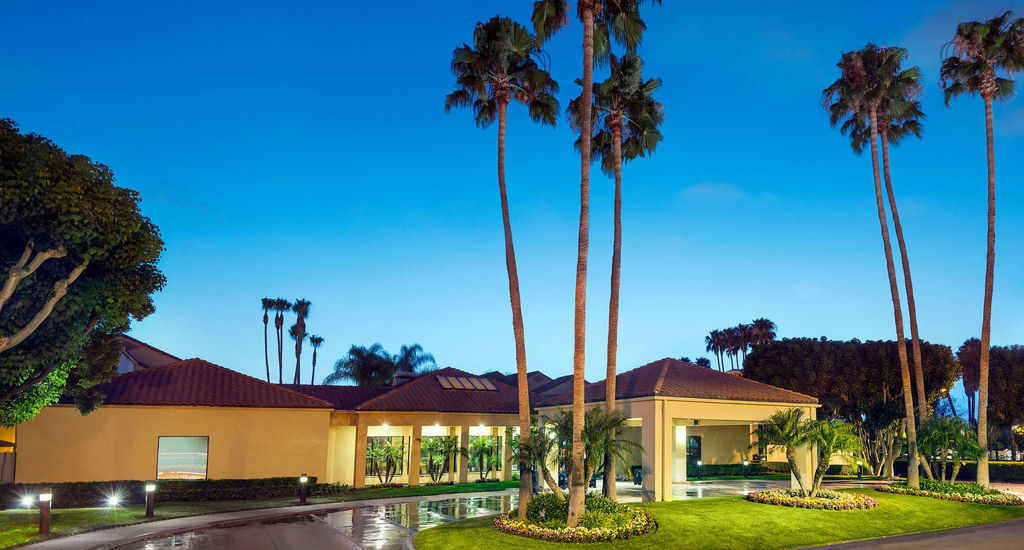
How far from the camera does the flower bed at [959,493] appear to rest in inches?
987

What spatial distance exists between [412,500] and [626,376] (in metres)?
10.0

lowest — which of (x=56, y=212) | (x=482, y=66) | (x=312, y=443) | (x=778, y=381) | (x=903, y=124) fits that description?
(x=312, y=443)

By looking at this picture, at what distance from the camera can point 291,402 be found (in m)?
30.7

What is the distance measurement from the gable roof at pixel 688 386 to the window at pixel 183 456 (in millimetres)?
15129

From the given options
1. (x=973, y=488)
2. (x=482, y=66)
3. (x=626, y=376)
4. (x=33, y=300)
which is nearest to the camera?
(x=33, y=300)

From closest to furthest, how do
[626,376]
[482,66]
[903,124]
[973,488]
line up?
[482,66], [973,488], [626,376], [903,124]

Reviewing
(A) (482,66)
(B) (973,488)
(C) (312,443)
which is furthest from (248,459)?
(B) (973,488)

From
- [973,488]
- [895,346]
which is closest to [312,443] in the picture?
[973,488]

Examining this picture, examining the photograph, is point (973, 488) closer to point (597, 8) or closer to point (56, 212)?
point (597, 8)

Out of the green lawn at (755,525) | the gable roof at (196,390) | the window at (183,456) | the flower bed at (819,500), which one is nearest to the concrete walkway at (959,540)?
the green lawn at (755,525)

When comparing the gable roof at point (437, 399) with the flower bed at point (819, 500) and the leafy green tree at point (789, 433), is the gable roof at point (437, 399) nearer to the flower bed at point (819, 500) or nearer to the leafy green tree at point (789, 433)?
the flower bed at point (819, 500)

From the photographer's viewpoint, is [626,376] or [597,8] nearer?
[597,8]

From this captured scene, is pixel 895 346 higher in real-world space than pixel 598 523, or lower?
higher

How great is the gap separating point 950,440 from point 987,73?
14.7 meters
